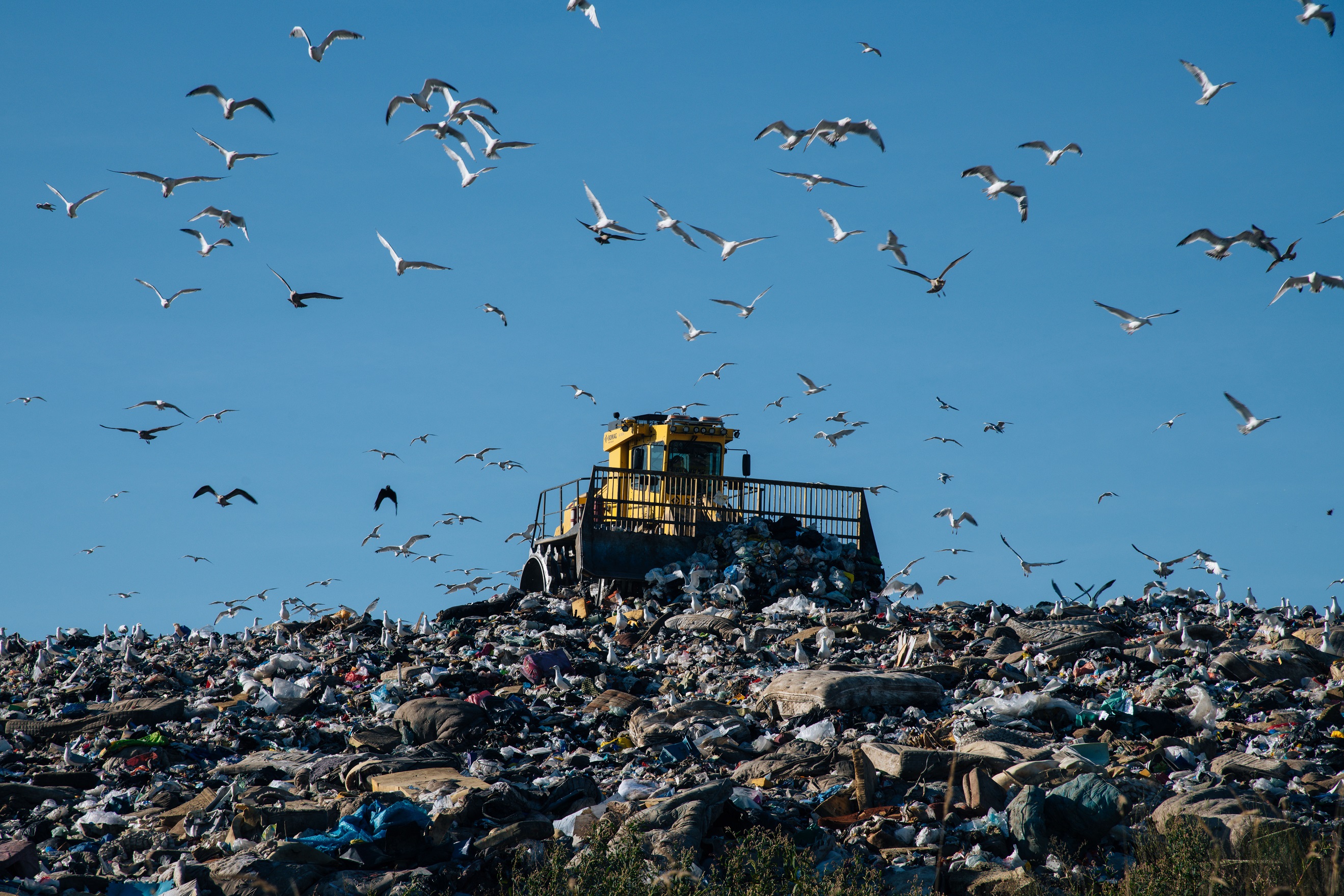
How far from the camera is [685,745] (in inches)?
317

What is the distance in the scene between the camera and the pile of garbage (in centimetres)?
604

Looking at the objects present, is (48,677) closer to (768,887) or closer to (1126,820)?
(768,887)

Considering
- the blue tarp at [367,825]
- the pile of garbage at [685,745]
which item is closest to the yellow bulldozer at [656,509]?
the pile of garbage at [685,745]

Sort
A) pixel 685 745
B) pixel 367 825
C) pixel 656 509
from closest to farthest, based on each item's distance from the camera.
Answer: pixel 367 825, pixel 685 745, pixel 656 509

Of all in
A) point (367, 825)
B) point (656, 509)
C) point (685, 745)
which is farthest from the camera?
point (656, 509)

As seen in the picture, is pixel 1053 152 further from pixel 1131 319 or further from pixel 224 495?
pixel 224 495

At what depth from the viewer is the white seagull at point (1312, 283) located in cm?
1025

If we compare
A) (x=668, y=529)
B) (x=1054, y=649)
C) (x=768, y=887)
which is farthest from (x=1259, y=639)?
(x=668, y=529)

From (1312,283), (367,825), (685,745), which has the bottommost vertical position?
(367,825)

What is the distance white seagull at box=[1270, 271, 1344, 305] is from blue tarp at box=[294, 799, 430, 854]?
8.25 m

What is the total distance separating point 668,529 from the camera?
16672 mm

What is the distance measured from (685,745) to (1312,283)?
22.5ft

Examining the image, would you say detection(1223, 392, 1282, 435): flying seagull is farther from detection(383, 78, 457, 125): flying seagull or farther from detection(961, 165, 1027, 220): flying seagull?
detection(383, 78, 457, 125): flying seagull

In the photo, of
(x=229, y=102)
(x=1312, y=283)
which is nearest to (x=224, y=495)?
(x=229, y=102)
